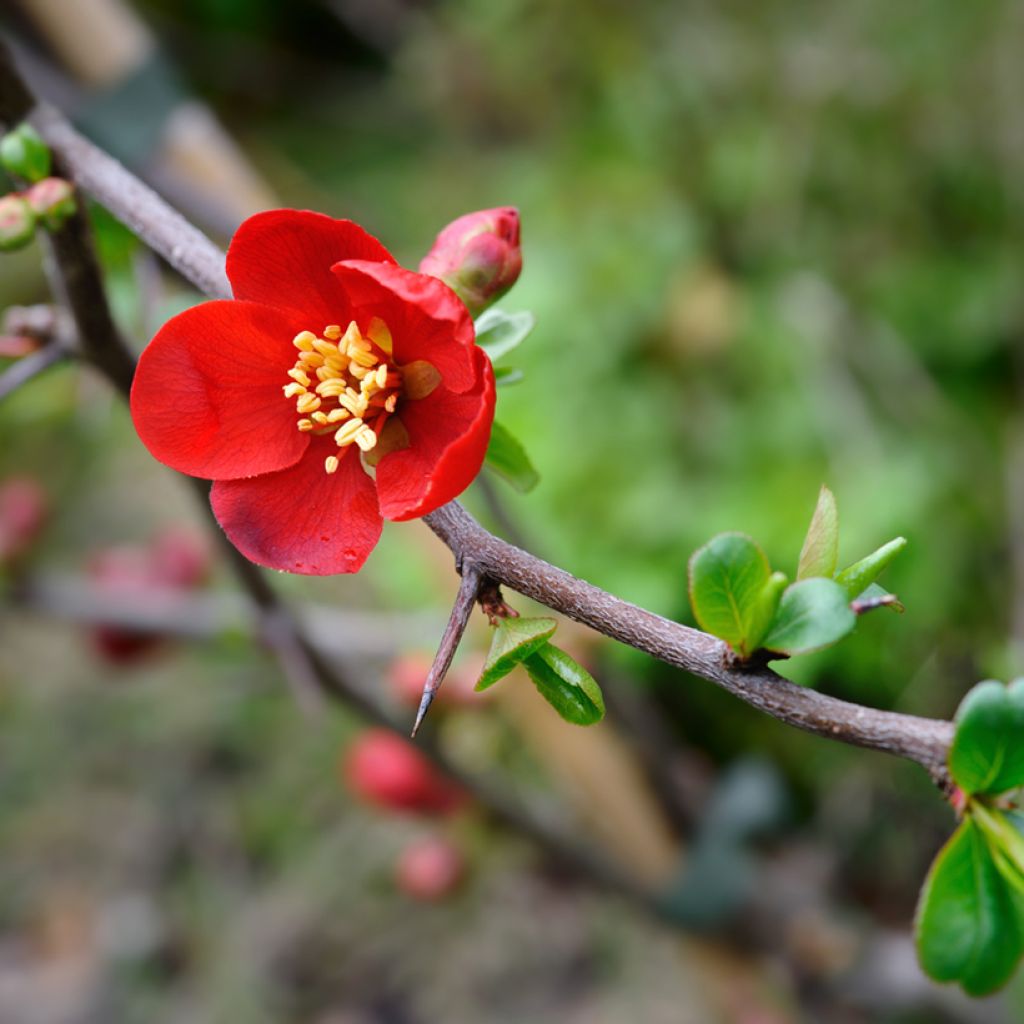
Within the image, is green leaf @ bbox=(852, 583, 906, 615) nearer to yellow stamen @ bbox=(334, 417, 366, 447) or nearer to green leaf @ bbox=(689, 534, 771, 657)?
green leaf @ bbox=(689, 534, 771, 657)

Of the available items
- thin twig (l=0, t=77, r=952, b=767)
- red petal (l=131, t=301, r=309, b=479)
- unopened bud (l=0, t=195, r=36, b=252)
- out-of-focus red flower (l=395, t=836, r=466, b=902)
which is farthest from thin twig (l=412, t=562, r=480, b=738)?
out-of-focus red flower (l=395, t=836, r=466, b=902)

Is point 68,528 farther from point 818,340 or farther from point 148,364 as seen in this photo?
point 148,364

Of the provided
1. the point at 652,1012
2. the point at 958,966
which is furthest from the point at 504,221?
the point at 652,1012

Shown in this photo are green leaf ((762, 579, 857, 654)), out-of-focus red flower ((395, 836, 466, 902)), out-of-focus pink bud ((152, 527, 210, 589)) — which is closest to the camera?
green leaf ((762, 579, 857, 654))

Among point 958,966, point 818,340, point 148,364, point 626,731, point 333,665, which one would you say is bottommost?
point 818,340

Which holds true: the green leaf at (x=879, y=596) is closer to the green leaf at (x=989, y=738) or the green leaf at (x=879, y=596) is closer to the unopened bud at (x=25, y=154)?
the green leaf at (x=989, y=738)
